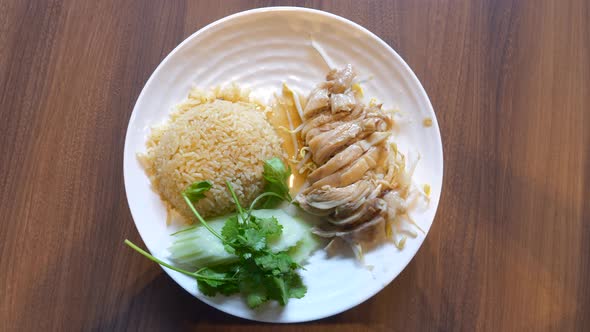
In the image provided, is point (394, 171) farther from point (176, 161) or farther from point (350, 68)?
point (176, 161)

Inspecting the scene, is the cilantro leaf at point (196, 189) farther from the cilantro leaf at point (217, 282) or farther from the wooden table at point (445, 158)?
the wooden table at point (445, 158)

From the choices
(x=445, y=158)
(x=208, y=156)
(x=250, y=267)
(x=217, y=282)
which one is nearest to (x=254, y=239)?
(x=250, y=267)

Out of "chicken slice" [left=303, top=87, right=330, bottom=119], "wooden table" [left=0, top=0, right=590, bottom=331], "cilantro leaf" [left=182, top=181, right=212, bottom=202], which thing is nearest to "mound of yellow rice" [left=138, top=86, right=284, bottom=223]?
"cilantro leaf" [left=182, top=181, right=212, bottom=202]

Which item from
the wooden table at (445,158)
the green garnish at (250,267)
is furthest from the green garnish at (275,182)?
the wooden table at (445,158)

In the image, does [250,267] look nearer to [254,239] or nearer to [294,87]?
[254,239]

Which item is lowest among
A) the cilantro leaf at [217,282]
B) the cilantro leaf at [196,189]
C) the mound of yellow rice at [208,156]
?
the cilantro leaf at [217,282]

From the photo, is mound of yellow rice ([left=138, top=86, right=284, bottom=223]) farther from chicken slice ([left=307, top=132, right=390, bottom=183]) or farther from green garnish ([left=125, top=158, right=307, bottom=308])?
chicken slice ([left=307, top=132, right=390, bottom=183])

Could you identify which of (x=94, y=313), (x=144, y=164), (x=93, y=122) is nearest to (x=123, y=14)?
(x=93, y=122)
